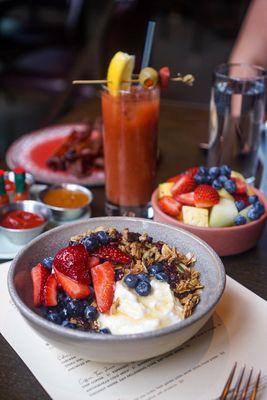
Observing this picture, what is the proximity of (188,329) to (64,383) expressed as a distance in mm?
221

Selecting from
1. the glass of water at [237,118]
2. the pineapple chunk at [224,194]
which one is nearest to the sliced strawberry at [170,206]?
the pineapple chunk at [224,194]

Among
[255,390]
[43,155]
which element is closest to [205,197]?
[255,390]

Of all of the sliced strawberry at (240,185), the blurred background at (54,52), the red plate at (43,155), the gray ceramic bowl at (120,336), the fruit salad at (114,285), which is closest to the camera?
the gray ceramic bowl at (120,336)

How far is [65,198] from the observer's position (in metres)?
1.44

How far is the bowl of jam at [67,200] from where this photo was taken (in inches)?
53.1

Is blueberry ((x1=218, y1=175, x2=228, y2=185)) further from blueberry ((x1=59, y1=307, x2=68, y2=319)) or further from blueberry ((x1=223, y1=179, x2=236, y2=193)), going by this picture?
blueberry ((x1=59, y1=307, x2=68, y2=319))

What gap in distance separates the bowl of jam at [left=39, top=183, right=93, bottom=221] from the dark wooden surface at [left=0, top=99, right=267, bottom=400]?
0.05 m

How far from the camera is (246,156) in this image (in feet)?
→ 5.14

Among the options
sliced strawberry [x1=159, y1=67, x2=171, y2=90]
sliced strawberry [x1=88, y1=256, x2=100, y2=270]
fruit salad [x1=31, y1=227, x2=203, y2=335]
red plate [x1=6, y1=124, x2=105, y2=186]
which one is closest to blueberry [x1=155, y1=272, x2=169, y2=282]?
fruit salad [x1=31, y1=227, x2=203, y2=335]

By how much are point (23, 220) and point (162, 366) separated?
604 mm

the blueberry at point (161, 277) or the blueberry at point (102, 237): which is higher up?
the blueberry at point (102, 237)

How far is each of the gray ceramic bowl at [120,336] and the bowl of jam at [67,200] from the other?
285 mm

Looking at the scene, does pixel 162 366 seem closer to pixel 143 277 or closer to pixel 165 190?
pixel 143 277

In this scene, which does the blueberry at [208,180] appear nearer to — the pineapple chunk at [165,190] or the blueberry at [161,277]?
the pineapple chunk at [165,190]
